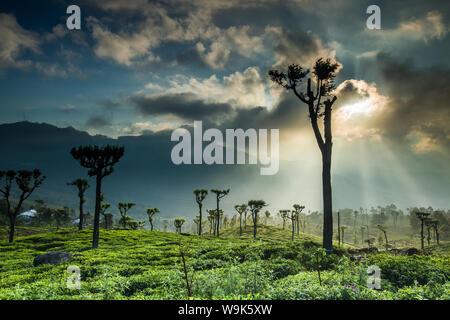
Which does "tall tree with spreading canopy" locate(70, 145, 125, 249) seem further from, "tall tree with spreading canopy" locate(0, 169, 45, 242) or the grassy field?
"tall tree with spreading canopy" locate(0, 169, 45, 242)

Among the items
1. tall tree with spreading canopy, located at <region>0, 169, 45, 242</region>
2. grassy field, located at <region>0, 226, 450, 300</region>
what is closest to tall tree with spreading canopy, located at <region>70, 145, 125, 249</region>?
grassy field, located at <region>0, 226, 450, 300</region>

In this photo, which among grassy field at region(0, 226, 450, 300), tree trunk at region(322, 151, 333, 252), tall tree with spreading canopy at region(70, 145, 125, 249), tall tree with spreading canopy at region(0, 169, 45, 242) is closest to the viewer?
grassy field at region(0, 226, 450, 300)

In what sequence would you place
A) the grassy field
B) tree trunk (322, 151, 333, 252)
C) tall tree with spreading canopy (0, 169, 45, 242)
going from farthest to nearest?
tall tree with spreading canopy (0, 169, 45, 242) → tree trunk (322, 151, 333, 252) → the grassy field

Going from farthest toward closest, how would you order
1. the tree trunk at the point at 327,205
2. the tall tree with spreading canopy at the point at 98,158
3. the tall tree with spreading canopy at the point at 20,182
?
the tall tree with spreading canopy at the point at 20,182, the tall tree with spreading canopy at the point at 98,158, the tree trunk at the point at 327,205

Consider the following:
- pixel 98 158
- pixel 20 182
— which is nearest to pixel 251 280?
pixel 98 158

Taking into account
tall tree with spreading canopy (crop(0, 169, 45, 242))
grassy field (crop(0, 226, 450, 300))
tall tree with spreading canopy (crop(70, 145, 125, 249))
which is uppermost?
tall tree with spreading canopy (crop(70, 145, 125, 249))

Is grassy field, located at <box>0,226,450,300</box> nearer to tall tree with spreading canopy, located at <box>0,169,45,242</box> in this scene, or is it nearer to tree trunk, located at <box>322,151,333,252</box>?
tree trunk, located at <box>322,151,333,252</box>

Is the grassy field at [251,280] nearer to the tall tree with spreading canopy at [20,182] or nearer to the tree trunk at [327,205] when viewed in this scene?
the tree trunk at [327,205]

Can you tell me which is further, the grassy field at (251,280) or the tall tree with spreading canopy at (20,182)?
the tall tree with spreading canopy at (20,182)

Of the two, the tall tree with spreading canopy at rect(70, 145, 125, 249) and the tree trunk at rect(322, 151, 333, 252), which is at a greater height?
the tall tree with spreading canopy at rect(70, 145, 125, 249)

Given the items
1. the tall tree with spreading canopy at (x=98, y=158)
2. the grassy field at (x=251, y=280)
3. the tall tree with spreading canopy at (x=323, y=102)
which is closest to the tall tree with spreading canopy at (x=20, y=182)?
the tall tree with spreading canopy at (x=98, y=158)

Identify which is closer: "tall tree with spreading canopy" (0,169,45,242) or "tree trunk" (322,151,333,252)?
"tree trunk" (322,151,333,252)

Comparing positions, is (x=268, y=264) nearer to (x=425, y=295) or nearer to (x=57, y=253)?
(x=425, y=295)
